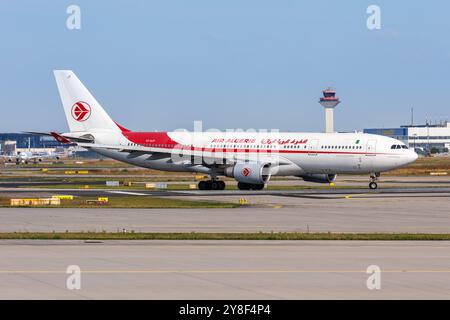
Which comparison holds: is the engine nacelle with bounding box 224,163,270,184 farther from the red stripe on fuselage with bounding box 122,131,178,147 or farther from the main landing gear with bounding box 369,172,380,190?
the main landing gear with bounding box 369,172,380,190

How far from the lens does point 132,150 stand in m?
75.9

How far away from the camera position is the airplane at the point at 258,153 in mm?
72438

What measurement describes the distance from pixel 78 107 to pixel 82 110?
1.55 ft

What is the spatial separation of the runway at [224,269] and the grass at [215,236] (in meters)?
1.43

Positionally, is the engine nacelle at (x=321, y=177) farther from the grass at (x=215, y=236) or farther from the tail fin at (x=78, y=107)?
the grass at (x=215, y=236)

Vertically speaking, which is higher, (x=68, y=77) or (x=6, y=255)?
(x=68, y=77)

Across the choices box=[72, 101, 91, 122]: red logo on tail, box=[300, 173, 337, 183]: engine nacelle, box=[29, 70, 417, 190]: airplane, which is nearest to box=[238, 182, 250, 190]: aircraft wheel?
box=[29, 70, 417, 190]: airplane

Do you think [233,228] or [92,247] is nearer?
[92,247]

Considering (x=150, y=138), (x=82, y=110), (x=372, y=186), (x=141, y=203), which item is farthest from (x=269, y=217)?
(x=82, y=110)

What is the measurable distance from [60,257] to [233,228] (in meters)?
12.7
